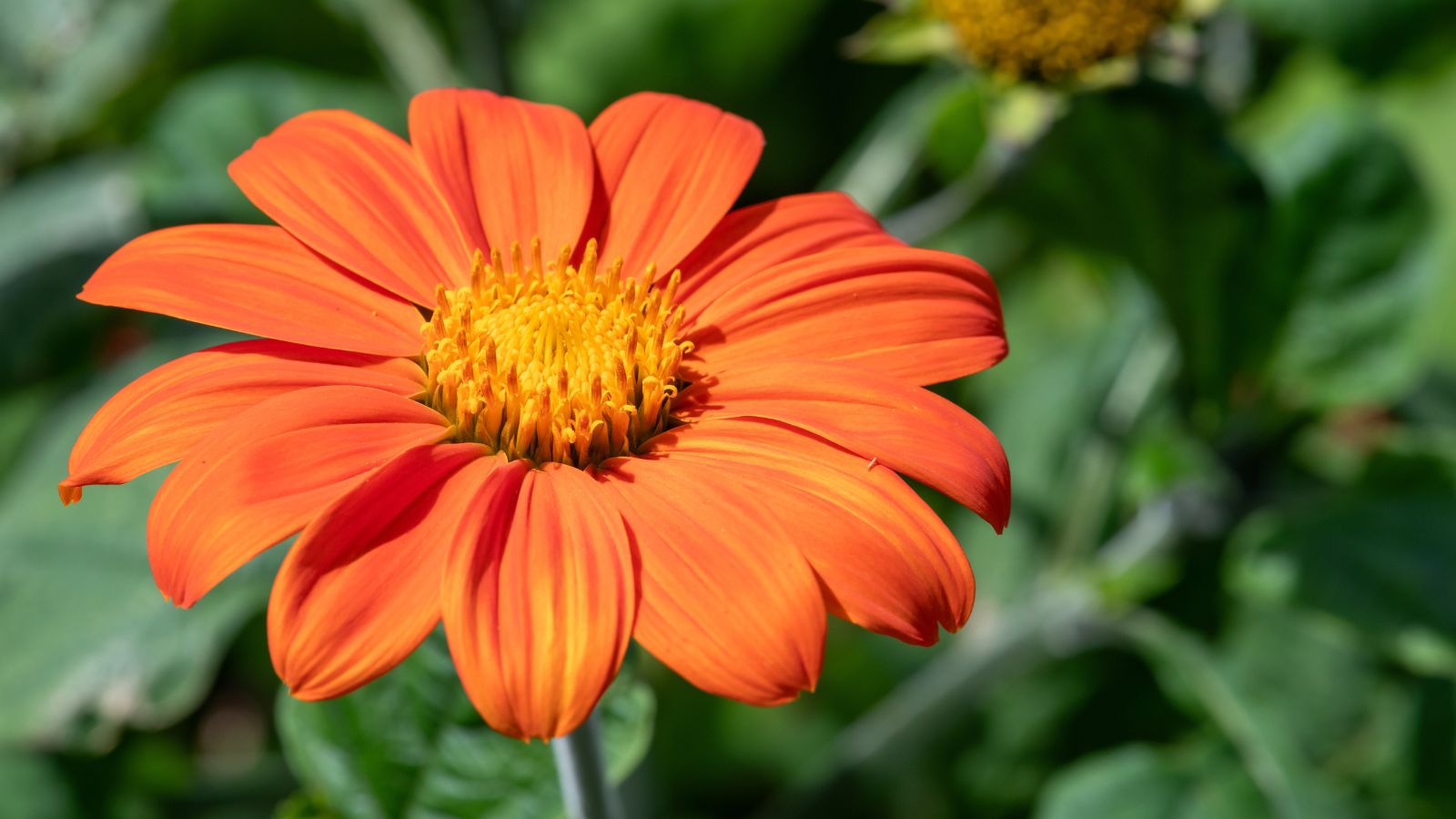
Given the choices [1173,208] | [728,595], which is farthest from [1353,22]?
[728,595]

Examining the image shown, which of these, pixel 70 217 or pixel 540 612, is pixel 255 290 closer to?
pixel 540 612

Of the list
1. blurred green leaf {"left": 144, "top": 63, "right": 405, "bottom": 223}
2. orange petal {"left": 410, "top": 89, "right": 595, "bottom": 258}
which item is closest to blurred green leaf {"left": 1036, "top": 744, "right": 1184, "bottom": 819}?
orange petal {"left": 410, "top": 89, "right": 595, "bottom": 258}

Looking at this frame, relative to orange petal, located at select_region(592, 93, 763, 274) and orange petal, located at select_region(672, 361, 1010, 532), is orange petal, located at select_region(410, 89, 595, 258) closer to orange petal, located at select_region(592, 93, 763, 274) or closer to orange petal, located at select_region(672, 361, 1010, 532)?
orange petal, located at select_region(592, 93, 763, 274)

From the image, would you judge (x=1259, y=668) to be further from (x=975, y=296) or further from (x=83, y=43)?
(x=83, y=43)

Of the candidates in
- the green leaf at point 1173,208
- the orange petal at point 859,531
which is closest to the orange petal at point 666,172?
the orange petal at point 859,531

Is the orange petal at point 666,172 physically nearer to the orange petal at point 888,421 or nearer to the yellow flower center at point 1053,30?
the orange petal at point 888,421

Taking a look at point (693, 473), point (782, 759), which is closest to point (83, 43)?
point (782, 759)
